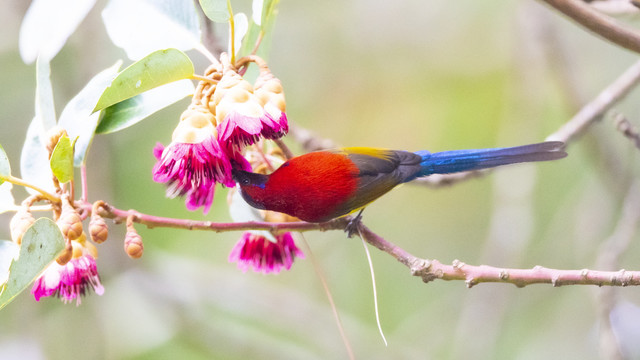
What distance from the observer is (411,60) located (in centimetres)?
535

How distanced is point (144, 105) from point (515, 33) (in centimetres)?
325

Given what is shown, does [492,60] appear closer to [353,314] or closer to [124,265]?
[353,314]

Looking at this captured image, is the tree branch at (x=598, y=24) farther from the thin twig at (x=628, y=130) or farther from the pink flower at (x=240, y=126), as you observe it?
the pink flower at (x=240, y=126)

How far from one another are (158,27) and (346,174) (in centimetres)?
69

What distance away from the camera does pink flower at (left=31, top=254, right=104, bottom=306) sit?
159 centimetres

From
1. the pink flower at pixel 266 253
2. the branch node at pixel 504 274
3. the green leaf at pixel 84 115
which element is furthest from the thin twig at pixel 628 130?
the green leaf at pixel 84 115

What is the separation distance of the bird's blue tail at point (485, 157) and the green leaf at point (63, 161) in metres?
1.26

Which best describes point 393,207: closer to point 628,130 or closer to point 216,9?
point 628,130

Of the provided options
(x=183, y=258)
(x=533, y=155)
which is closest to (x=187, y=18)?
(x=533, y=155)

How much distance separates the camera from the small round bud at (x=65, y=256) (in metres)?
1.47

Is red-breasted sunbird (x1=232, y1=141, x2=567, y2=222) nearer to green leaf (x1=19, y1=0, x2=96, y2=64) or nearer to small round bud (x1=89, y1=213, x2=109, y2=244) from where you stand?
small round bud (x1=89, y1=213, x2=109, y2=244)

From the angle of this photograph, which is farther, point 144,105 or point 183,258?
point 183,258

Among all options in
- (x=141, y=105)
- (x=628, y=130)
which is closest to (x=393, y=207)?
(x=628, y=130)

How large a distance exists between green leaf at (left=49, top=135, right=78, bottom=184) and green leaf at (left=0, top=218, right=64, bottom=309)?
171 mm
